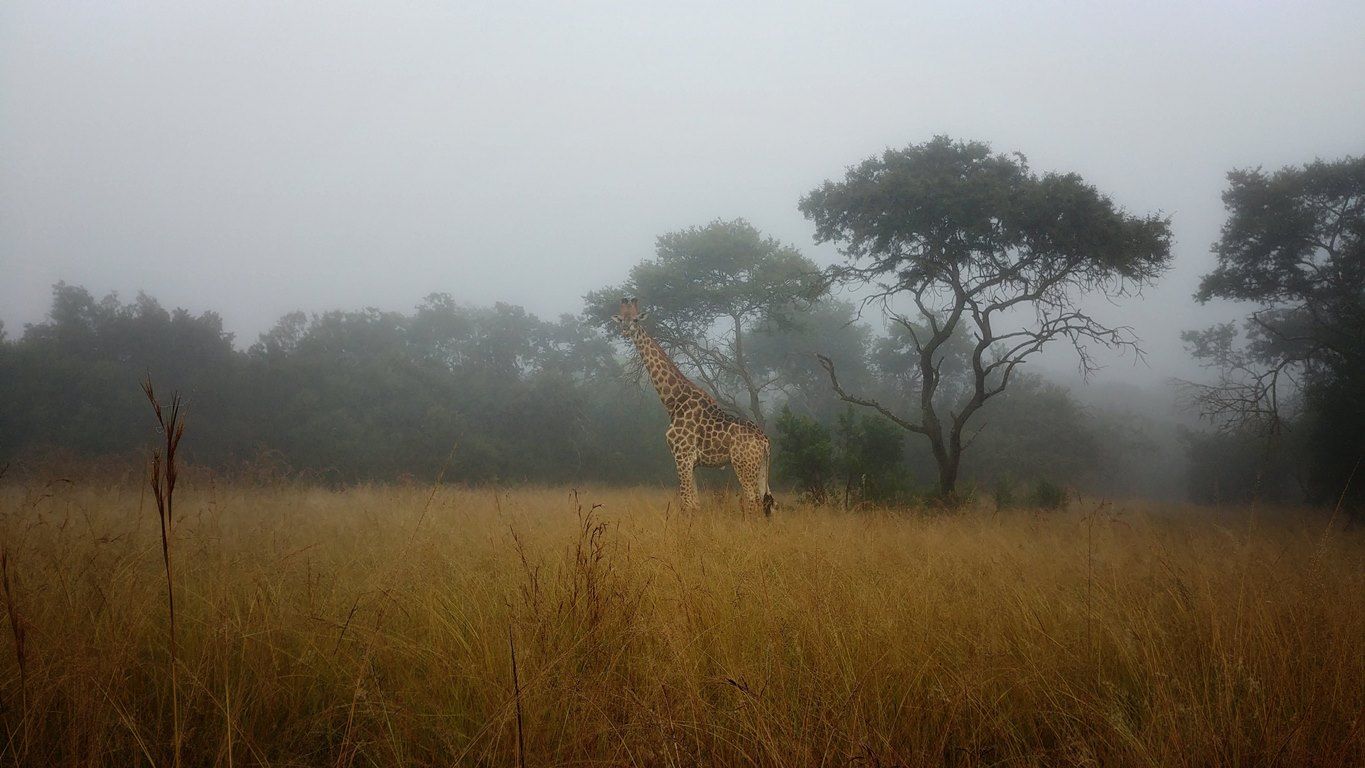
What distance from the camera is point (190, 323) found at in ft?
50.1

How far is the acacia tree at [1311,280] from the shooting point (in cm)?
1024

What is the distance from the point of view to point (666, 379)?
30.5ft

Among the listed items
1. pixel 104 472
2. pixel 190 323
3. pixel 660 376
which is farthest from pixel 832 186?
pixel 190 323

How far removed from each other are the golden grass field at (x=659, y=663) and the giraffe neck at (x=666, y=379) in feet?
16.0

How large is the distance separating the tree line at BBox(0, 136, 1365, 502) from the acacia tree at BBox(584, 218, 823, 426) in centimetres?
7

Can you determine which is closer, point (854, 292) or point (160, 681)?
point (160, 681)

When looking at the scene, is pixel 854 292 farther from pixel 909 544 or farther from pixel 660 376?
pixel 909 544

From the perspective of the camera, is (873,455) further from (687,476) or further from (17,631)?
(17,631)

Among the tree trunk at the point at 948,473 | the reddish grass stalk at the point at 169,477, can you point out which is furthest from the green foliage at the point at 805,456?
the reddish grass stalk at the point at 169,477

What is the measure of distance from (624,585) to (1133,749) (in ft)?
6.63

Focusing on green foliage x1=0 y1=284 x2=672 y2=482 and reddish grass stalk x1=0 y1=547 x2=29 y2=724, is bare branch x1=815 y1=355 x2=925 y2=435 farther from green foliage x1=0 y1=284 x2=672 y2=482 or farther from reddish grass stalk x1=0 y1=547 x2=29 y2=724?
reddish grass stalk x1=0 y1=547 x2=29 y2=724

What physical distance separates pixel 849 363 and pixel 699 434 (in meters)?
16.8

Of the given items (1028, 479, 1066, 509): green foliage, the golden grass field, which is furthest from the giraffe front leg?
(1028, 479, 1066, 509): green foliage

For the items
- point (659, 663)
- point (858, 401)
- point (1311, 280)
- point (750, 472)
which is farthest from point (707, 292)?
point (659, 663)
